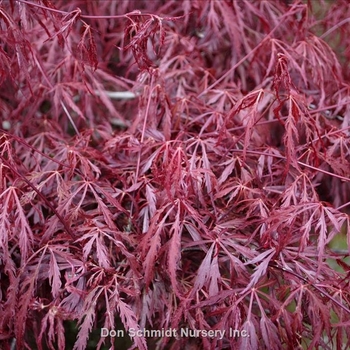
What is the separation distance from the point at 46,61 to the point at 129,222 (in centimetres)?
94

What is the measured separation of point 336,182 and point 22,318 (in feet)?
3.76

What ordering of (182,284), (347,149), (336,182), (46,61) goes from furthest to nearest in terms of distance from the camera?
(46,61), (336,182), (347,149), (182,284)

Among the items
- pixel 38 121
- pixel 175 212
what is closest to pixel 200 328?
pixel 175 212

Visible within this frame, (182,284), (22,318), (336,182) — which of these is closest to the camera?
(22,318)

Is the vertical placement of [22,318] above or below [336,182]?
above

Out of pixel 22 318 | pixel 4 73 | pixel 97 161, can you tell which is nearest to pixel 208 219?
pixel 97 161

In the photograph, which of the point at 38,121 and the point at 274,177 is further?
the point at 38,121

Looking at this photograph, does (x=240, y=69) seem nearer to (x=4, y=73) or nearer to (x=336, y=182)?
(x=336, y=182)

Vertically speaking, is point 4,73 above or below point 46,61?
above

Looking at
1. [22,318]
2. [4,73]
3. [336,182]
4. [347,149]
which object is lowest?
[336,182]

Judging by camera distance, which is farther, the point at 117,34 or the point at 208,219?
the point at 117,34

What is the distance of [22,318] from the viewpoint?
126cm

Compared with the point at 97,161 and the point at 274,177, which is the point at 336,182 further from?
the point at 97,161

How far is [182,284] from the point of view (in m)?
1.39
